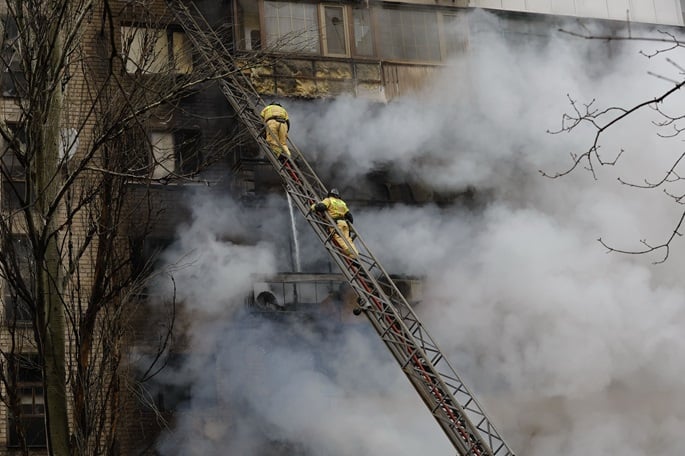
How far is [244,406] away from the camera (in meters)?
16.9

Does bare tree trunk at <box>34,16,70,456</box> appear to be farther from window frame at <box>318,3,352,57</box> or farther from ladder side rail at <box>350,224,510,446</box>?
window frame at <box>318,3,352,57</box>

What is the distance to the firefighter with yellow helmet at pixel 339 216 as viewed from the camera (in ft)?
48.1

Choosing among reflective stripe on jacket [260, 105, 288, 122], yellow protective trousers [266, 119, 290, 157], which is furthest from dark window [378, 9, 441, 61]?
yellow protective trousers [266, 119, 290, 157]

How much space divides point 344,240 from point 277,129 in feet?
7.16

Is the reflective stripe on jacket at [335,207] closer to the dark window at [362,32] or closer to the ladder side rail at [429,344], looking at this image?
the ladder side rail at [429,344]

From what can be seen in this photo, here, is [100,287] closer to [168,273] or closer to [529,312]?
[168,273]

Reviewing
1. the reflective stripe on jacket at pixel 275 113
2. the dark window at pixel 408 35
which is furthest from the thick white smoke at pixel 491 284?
the reflective stripe on jacket at pixel 275 113

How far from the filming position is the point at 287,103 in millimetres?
18000

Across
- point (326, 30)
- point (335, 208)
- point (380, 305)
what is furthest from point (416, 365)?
point (326, 30)

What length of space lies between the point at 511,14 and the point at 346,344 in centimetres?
682

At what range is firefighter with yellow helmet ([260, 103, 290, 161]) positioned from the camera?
15.7 metres

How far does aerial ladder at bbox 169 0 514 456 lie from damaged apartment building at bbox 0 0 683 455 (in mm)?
660

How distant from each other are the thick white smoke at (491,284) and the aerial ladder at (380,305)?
161cm

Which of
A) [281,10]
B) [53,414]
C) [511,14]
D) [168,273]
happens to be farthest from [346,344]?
[53,414]
